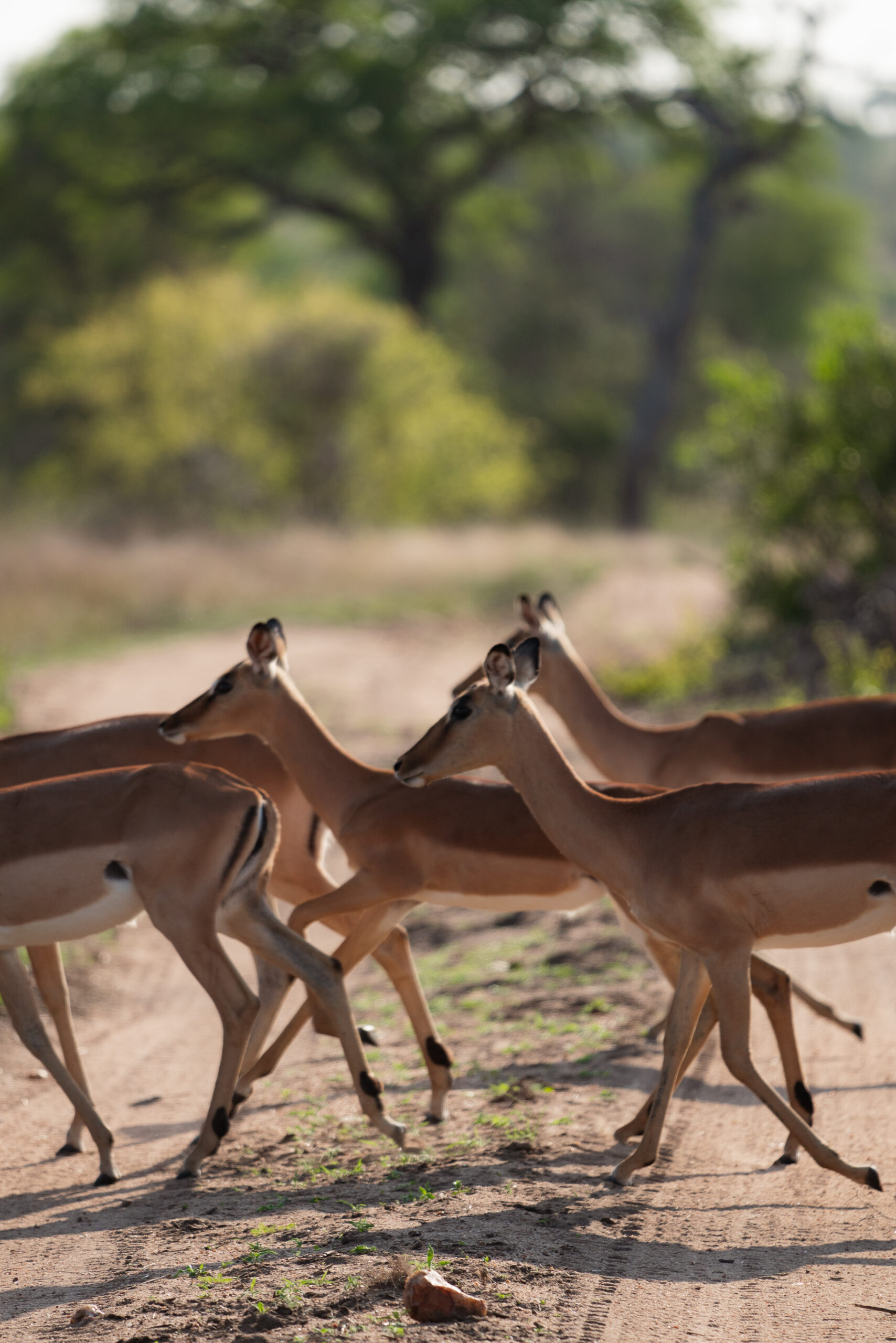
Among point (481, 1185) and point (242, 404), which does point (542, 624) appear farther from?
point (242, 404)

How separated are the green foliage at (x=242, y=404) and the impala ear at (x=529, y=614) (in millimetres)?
20449

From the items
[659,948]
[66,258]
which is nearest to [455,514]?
[66,258]

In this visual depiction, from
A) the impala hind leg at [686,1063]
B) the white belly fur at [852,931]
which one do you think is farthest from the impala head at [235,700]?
the white belly fur at [852,931]

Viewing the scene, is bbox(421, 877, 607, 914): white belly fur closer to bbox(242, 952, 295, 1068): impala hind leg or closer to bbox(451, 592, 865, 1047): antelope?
bbox(242, 952, 295, 1068): impala hind leg

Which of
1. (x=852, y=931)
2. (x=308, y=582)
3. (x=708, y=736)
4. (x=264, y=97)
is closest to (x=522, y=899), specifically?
(x=852, y=931)

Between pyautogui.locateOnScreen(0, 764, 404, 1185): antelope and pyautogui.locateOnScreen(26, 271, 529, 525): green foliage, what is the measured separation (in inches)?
884

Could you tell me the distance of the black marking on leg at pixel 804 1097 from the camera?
500 centimetres

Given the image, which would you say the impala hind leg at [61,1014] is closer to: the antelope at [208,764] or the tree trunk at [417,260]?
the antelope at [208,764]

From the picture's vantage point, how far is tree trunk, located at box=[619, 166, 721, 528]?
29891 mm

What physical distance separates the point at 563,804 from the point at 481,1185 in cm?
128

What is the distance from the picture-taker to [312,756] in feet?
19.2

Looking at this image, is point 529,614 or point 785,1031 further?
point 529,614

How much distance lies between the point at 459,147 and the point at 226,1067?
39.3 metres

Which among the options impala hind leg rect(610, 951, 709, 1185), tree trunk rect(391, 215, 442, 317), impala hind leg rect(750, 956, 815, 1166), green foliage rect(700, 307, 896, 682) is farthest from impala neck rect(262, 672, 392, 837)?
tree trunk rect(391, 215, 442, 317)
